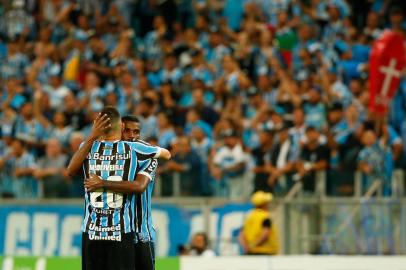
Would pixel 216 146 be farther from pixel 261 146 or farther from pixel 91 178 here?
pixel 91 178

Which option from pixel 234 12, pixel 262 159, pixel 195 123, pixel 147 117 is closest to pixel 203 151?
pixel 195 123

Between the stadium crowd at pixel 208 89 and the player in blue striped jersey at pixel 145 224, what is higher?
the stadium crowd at pixel 208 89

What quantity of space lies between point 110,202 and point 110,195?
0.06 metres

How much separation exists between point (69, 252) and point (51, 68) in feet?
16.7

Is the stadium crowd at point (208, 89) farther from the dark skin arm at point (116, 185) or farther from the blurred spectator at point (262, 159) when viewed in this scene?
the dark skin arm at point (116, 185)

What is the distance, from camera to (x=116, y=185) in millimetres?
9648

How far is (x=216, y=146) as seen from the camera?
1725 cm

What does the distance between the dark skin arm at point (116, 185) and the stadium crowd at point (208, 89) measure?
656 cm

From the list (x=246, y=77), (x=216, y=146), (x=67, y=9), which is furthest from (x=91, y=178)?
(x=67, y=9)

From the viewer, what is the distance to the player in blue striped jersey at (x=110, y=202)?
9727 millimetres

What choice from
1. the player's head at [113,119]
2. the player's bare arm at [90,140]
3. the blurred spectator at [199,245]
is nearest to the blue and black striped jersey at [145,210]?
the player's head at [113,119]

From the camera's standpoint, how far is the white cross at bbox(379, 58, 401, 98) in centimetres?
1708

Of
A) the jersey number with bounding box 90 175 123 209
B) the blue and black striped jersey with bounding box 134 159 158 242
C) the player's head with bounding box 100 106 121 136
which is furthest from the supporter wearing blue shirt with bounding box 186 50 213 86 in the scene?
the jersey number with bounding box 90 175 123 209

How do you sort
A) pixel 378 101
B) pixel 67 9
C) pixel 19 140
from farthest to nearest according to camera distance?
pixel 67 9 → pixel 19 140 → pixel 378 101
